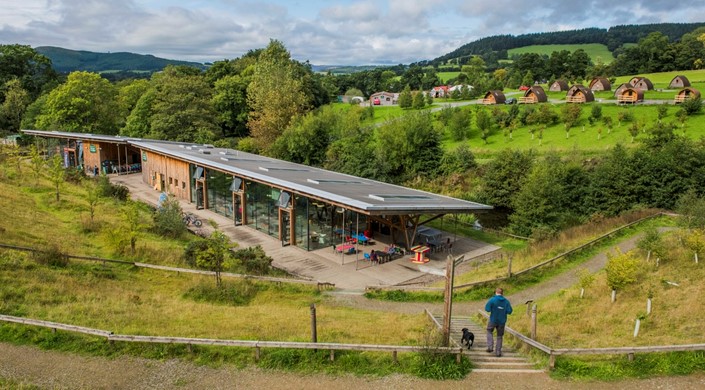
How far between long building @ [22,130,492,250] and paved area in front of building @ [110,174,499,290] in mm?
739

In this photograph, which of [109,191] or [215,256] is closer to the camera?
[215,256]

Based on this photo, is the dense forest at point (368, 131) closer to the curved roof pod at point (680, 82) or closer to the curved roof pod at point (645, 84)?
the curved roof pod at point (645, 84)

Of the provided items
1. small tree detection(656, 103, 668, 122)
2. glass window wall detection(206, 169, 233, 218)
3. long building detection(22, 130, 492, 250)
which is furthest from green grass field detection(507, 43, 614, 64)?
glass window wall detection(206, 169, 233, 218)

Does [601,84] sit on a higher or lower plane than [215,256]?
higher

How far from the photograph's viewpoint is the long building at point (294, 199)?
70.7 feet

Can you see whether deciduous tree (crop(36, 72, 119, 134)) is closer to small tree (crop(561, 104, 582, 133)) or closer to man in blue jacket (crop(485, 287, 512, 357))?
small tree (crop(561, 104, 582, 133))

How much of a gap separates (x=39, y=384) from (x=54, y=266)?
27.6 feet

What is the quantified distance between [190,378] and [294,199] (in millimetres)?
14494

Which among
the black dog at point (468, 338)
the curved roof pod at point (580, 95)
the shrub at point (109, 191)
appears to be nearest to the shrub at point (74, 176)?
the shrub at point (109, 191)

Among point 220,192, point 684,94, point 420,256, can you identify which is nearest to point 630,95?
point 684,94

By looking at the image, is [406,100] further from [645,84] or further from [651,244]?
[651,244]

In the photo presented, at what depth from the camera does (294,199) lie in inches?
932

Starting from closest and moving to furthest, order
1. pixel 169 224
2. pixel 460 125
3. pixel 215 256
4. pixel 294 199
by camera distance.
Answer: pixel 215 256 → pixel 169 224 → pixel 294 199 → pixel 460 125

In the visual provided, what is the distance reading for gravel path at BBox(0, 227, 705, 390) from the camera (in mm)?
9164
